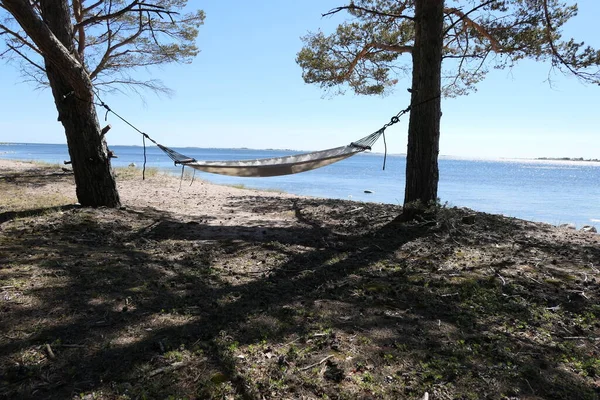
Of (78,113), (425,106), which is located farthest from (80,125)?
(425,106)

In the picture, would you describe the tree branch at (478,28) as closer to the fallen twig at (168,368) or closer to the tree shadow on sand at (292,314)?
the tree shadow on sand at (292,314)

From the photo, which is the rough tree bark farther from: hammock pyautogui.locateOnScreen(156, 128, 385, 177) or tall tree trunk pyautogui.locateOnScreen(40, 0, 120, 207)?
hammock pyautogui.locateOnScreen(156, 128, 385, 177)

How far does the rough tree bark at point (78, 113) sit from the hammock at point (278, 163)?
23.2 inches

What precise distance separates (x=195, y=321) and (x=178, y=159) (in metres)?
2.42

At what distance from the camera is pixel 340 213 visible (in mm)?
4277

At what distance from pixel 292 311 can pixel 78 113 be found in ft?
9.58

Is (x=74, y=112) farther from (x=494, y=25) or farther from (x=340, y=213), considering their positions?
(x=494, y=25)

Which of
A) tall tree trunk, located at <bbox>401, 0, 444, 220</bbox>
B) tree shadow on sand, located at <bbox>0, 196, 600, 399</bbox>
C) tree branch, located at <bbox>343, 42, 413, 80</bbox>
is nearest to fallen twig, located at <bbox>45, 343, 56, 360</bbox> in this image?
tree shadow on sand, located at <bbox>0, 196, 600, 399</bbox>

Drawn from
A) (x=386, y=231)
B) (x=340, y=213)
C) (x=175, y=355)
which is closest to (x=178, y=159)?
(x=340, y=213)

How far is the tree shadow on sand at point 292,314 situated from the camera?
1.27 metres

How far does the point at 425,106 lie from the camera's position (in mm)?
3256

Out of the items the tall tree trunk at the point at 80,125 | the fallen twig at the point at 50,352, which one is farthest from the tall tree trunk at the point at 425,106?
the tall tree trunk at the point at 80,125

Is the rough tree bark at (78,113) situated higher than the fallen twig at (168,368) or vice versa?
the rough tree bark at (78,113)

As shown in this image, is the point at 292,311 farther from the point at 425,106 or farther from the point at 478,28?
the point at 478,28
